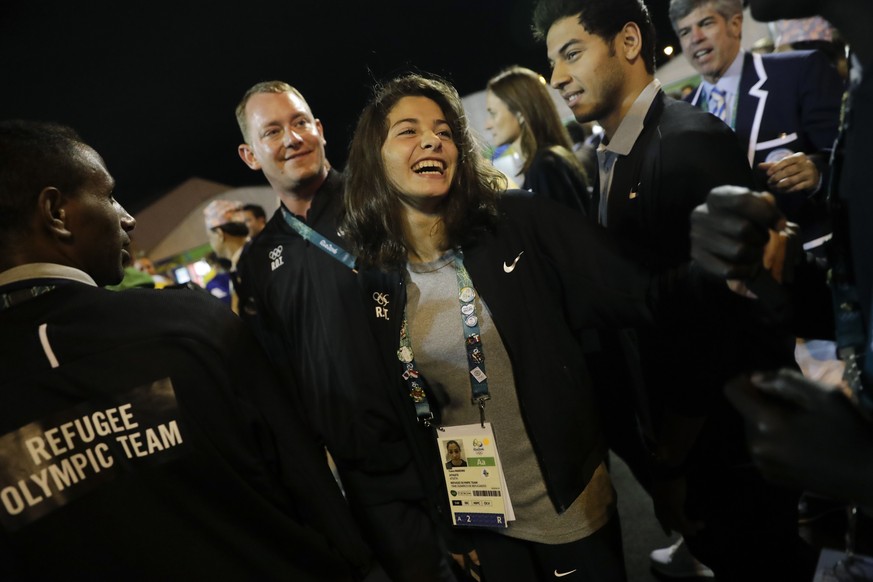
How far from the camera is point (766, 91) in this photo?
226cm

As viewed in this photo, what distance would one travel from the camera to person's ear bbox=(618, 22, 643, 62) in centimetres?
159

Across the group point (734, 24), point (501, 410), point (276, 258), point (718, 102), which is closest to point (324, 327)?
point (276, 258)

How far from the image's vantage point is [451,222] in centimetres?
152

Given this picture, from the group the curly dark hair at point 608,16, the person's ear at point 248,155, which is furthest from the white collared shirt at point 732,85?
the person's ear at point 248,155

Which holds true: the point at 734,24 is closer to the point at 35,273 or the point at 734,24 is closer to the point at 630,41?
the point at 630,41

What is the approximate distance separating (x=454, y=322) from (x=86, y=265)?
0.88 m

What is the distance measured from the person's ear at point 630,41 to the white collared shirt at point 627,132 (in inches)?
4.1

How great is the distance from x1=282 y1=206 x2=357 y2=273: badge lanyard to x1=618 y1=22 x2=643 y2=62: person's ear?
1.08 m

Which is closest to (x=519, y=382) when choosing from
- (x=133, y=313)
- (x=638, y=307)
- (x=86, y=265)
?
(x=638, y=307)

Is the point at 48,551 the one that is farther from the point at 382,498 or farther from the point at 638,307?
the point at 638,307

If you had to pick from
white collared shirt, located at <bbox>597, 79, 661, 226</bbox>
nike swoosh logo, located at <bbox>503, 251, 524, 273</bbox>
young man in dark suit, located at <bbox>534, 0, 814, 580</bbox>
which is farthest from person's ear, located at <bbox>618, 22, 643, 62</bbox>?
nike swoosh logo, located at <bbox>503, 251, 524, 273</bbox>

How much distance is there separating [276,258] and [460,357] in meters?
1.03

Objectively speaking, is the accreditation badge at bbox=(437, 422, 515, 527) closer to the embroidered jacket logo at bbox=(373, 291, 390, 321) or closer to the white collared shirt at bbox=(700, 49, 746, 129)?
the embroidered jacket logo at bbox=(373, 291, 390, 321)

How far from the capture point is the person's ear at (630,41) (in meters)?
1.59
